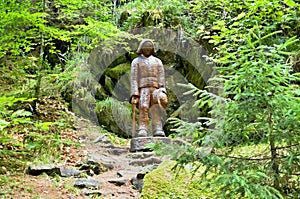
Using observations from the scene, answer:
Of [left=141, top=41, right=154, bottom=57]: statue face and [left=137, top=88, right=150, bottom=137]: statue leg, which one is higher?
[left=141, top=41, right=154, bottom=57]: statue face

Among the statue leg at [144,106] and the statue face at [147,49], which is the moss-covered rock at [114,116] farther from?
the statue face at [147,49]

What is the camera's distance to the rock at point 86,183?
3737 mm

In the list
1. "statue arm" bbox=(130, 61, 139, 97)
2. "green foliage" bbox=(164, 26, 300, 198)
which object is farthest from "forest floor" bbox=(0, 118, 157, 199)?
"green foliage" bbox=(164, 26, 300, 198)

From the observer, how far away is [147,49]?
20.2 ft

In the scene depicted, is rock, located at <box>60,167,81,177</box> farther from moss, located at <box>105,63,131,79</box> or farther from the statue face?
moss, located at <box>105,63,131,79</box>

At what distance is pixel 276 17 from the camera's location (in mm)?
5508

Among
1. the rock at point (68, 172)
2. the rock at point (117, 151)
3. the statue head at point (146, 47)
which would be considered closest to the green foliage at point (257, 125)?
the rock at point (68, 172)

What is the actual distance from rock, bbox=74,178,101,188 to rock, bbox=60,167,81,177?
243mm

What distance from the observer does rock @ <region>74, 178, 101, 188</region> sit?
3.74m

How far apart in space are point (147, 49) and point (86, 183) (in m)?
3.17

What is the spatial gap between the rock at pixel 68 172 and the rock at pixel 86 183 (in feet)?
0.80

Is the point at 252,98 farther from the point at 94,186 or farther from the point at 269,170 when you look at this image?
the point at 94,186

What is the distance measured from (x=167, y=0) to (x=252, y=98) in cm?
747

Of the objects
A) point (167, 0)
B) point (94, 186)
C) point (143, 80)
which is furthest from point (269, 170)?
point (167, 0)
